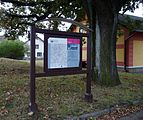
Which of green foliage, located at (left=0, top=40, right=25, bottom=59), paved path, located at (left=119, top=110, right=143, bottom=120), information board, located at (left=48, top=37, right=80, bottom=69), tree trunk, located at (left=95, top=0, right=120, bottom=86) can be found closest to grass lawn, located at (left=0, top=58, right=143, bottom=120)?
tree trunk, located at (left=95, top=0, right=120, bottom=86)

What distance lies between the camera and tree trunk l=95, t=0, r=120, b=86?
10.4 meters

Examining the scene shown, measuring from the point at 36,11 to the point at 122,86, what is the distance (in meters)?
8.07

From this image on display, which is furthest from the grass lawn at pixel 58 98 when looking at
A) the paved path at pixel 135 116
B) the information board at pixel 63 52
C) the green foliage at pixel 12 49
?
the green foliage at pixel 12 49

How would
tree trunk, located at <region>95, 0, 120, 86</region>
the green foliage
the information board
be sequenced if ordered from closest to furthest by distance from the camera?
1. the information board
2. tree trunk, located at <region>95, 0, 120, 86</region>
3. the green foliage

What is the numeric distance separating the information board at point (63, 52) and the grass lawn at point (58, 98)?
3.49ft

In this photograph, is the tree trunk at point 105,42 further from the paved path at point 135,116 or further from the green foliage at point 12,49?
the green foliage at point 12,49

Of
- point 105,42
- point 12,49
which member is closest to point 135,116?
point 105,42

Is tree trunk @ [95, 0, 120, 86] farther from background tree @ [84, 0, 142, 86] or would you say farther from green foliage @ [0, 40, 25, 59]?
green foliage @ [0, 40, 25, 59]

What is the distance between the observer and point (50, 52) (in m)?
6.97

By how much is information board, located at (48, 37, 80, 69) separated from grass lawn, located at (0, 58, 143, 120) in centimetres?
106

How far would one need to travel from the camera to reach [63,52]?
7312 mm

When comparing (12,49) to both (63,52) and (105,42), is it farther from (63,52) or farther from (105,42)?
(63,52)

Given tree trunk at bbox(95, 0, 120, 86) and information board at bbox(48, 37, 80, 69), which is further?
tree trunk at bbox(95, 0, 120, 86)

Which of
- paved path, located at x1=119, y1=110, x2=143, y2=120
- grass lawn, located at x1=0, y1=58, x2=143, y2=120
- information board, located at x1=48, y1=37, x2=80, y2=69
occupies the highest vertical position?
information board, located at x1=48, y1=37, x2=80, y2=69
